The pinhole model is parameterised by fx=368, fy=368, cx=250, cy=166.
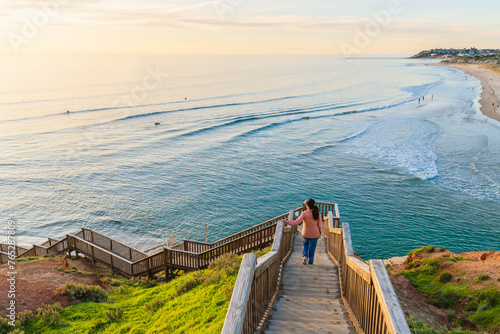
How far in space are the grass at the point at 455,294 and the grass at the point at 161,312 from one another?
263 inches

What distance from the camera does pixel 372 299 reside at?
4.49 m

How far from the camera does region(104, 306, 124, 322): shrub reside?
8.70 metres

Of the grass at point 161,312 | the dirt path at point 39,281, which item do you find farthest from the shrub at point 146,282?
the grass at point 161,312

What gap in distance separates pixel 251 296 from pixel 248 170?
28.9 metres

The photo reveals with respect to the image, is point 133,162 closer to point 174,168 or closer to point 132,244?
point 174,168

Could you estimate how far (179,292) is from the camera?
936 centimetres

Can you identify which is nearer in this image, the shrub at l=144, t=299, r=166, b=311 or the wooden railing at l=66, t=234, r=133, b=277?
the shrub at l=144, t=299, r=166, b=311

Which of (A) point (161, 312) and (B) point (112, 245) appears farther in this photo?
(B) point (112, 245)

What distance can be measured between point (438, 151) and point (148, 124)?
3913 cm

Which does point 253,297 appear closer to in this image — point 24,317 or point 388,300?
point 388,300

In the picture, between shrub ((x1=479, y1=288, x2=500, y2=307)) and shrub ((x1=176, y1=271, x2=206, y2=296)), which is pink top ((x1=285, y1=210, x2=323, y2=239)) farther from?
shrub ((x1=479, y1=288, x2=500, y2=307))

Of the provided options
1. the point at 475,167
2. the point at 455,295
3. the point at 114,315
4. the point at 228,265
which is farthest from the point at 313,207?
the point at 475,167

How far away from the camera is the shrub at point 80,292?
9867 mm

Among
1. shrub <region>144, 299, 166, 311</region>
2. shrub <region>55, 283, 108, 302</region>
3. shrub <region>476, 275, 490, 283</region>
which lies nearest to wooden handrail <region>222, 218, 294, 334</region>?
shrub <region>144, 299, 166, 311</region>
